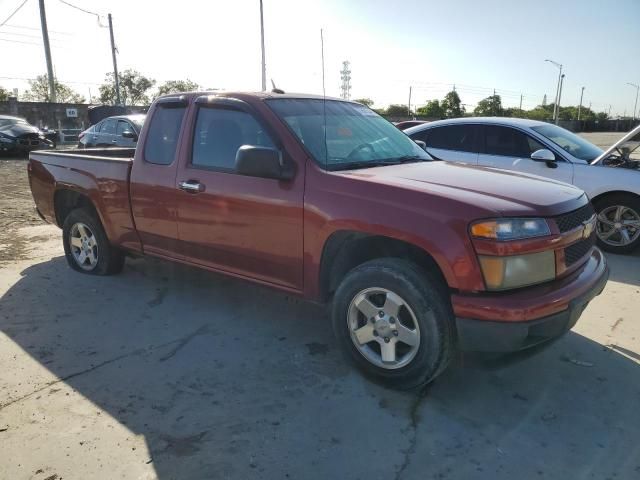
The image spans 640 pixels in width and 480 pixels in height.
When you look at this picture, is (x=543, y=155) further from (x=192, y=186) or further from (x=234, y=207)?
(x=192, y=186)

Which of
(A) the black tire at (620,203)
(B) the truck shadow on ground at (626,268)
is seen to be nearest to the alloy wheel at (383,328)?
(B) the truck shadow on ground at (626,268)

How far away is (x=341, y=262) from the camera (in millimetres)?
3355

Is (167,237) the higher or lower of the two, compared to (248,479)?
higher

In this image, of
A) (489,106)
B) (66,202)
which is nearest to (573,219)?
(66,202)

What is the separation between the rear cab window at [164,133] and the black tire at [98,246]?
1.17 metres

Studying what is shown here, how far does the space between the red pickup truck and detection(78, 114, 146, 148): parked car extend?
26.2ft

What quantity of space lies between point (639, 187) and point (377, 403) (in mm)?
4644

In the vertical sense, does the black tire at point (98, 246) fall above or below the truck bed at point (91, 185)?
below

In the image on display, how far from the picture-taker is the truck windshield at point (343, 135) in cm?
353

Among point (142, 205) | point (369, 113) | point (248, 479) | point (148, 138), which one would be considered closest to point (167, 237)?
point (142, 205)

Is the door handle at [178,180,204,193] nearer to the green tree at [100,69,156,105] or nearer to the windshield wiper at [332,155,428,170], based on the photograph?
the windshield wiper at [332,155,428,170]

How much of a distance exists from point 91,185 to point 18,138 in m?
16.4

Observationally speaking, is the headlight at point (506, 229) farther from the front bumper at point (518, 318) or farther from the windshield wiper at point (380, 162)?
the windshield wiper at point (380, 162)

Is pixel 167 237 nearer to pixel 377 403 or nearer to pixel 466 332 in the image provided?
pixel 377 403
